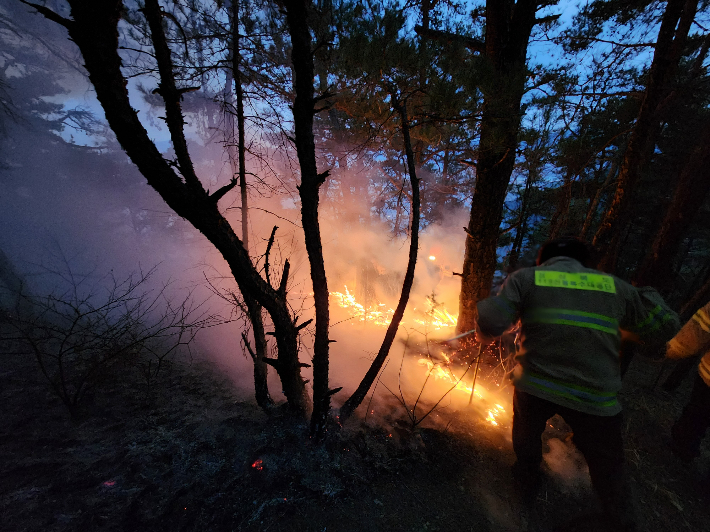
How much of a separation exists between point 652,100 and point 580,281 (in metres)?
5.44

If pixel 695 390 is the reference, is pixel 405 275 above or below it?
above

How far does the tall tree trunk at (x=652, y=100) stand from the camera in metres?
4.56

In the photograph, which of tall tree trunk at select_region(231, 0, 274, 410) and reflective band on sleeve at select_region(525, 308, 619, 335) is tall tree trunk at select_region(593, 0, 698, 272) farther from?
tall tree trunk at select_region(231, 0, 274, 410)

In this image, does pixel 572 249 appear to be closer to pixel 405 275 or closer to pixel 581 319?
pixel 581 319

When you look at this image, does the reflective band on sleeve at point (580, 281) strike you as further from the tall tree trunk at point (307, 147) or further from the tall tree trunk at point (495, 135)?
the tall tree trunk at point (495, 135)

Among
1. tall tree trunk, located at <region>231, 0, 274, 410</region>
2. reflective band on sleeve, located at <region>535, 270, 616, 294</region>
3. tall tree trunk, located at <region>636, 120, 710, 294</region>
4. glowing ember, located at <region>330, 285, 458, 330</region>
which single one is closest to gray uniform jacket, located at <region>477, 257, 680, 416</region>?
reflective band on sleeve, located at <region>535, 270, 616, 294</region>

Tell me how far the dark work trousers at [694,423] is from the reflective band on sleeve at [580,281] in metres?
2.84

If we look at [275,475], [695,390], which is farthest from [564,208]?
[275,475]

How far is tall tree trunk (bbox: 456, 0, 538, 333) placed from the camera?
3262 millimetres

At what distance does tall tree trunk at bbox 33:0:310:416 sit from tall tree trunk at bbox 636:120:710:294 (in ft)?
27.0

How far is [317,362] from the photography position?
3039 mm

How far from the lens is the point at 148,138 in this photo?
1897mm

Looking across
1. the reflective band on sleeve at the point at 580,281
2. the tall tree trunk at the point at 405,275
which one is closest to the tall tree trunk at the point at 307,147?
the tall tree trunk at the point at 405,275

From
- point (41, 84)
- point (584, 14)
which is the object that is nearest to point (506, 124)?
point (584, 14)
